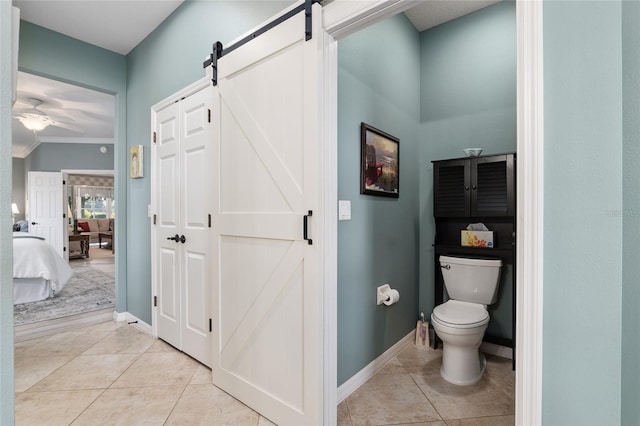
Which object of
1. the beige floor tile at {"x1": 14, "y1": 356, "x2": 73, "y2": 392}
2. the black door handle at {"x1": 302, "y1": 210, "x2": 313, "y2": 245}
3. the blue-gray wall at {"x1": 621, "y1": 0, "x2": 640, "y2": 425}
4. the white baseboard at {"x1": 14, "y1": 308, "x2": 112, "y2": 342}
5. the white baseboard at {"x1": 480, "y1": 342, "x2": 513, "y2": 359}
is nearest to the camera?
the blue-gray wall at {"x1": 621, "y1": 0, "x2": 640, "y2": 425}

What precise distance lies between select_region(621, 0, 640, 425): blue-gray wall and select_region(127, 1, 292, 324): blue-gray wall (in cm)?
153

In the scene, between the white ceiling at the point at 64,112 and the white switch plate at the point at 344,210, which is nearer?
the white switch plate at the point at 344,210

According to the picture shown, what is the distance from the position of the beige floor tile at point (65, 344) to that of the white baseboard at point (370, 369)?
226 cm

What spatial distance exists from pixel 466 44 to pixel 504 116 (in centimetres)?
74

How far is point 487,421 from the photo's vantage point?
1.73 m

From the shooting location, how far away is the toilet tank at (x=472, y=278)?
240 centimetres

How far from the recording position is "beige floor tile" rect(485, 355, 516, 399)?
206cm

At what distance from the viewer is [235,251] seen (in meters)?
1.91

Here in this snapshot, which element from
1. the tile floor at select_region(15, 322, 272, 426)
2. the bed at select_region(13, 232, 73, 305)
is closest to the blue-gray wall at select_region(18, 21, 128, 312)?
the tile floor at select_region(15, 322, 272, 426)

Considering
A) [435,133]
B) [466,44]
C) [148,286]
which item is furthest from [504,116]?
[148,286]

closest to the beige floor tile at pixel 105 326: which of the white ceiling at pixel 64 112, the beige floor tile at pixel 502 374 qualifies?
the white ceiling at pixel 64 112

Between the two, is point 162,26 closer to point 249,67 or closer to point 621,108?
point 249,67

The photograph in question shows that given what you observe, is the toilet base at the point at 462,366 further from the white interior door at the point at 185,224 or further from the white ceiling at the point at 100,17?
the white ceiling at the point at 100,17

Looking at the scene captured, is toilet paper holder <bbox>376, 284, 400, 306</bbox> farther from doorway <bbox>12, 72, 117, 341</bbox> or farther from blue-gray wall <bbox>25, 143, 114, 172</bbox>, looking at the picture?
blue-gray wall <bbox>25, 143, 114, 172</bbox>
